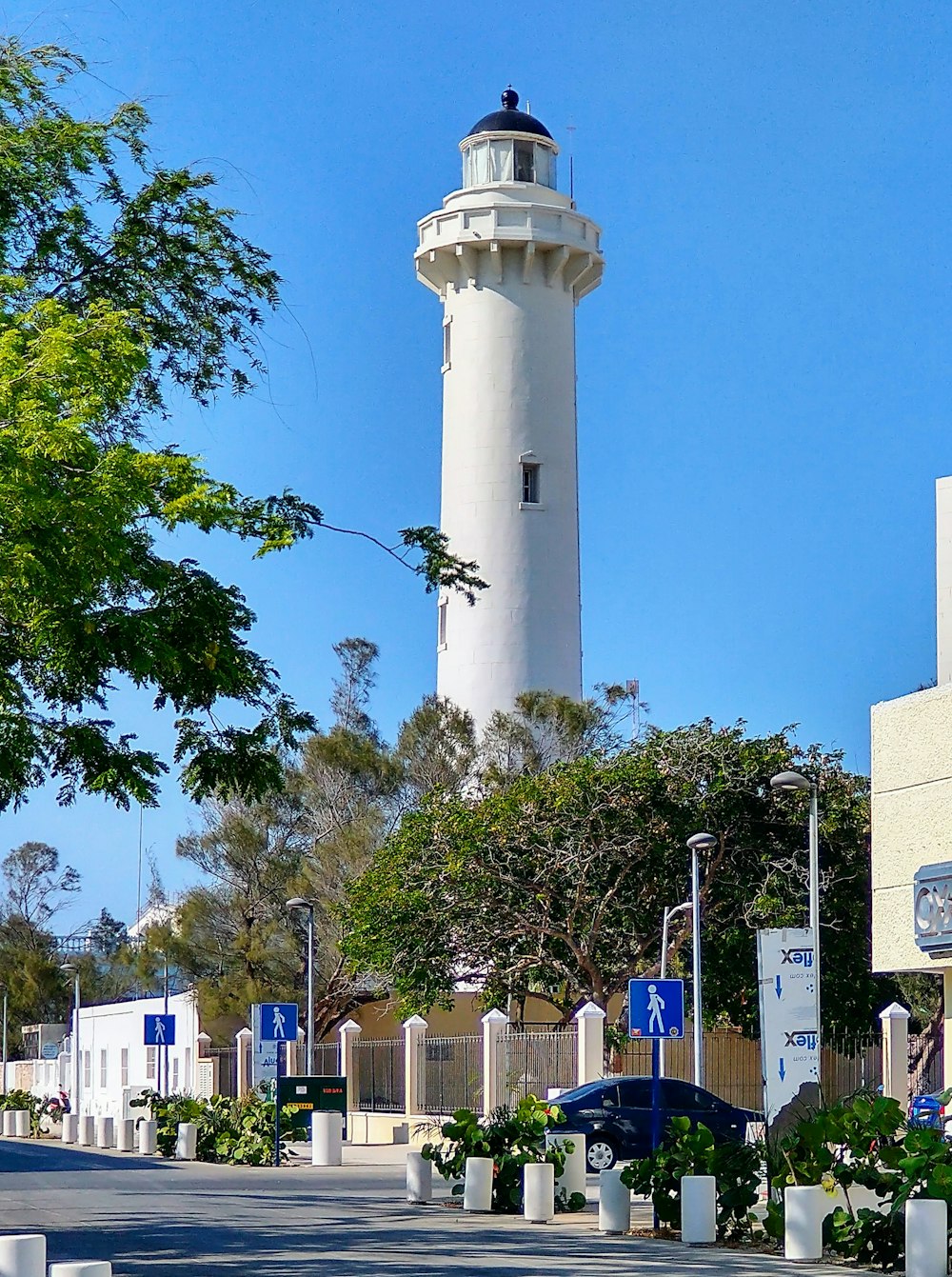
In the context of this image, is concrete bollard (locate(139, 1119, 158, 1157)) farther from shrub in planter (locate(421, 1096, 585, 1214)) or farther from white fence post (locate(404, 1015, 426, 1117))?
shrub in planter (locate(421, 1096, 585, 1214))

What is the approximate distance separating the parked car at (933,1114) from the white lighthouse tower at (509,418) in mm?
25247

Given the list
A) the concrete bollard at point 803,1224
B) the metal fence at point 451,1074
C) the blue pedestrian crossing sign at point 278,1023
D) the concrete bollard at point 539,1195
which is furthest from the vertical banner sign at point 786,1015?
the metal fence at point 451,1074

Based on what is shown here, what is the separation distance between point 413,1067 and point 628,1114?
11.8 metres

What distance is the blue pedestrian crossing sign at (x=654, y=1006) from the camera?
896 inches

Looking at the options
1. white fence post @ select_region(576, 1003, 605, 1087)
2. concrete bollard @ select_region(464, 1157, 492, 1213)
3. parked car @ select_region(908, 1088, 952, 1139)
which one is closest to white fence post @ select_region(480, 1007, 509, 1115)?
white fence post @ select_region(576, 1003, 605, 1087)

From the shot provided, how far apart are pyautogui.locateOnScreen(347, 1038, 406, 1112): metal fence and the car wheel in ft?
41.5

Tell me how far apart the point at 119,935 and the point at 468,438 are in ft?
201

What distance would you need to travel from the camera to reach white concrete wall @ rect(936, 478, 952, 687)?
21633mm

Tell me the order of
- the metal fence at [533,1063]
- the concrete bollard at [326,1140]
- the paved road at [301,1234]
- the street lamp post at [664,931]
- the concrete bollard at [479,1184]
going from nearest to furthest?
the paved road at [301,1234] < the concrete bollard at [479,1184] < the concrete bollard at [326,1140] < the metal fence at [533,1063] < the street lamp post at [664,931]

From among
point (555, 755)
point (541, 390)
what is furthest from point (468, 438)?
point (555, 755)

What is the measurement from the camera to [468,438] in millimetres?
52781

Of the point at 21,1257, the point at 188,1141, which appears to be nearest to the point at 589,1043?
the point at 188,1141

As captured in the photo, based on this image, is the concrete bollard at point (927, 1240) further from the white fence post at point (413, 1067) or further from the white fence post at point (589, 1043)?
the white fence post at point (413, 1067)

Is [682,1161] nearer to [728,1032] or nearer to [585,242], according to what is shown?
[728,1032]
